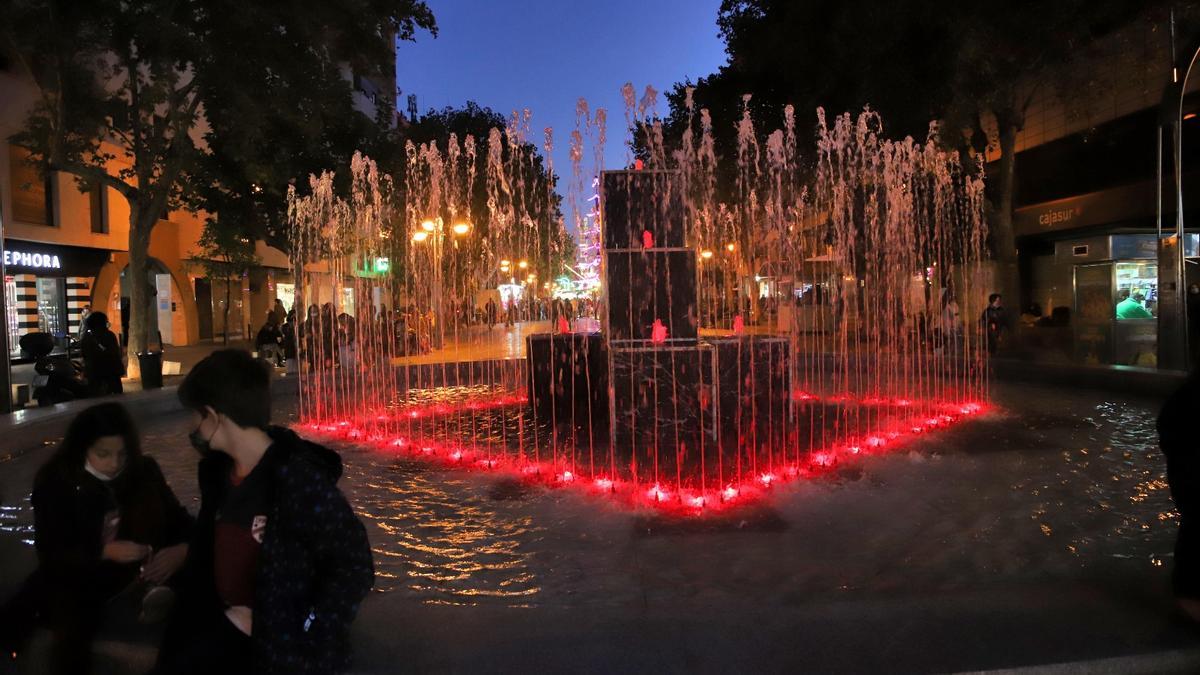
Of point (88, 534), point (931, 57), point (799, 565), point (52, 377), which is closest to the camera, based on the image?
point (88, 534)

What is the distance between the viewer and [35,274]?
19.0 meters

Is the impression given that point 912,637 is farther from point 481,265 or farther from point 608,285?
point 481,265

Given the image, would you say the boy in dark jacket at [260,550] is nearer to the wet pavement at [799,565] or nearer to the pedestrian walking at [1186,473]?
the wet pavement at [799,565]

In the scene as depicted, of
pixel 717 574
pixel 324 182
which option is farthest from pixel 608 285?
pixel 324 182

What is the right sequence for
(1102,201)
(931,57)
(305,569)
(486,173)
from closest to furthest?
(305,569) → (931,57) → (1102,201) → (486,173)

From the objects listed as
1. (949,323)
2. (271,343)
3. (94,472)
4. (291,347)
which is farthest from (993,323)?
(94,472)

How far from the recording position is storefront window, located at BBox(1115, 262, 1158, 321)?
12.9 m

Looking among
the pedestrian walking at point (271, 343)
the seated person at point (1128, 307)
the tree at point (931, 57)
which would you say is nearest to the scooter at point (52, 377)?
the pedestrian walking at point (271, 343)

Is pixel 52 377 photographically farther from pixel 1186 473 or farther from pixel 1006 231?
pixel 1006 231

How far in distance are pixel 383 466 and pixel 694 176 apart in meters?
17.6

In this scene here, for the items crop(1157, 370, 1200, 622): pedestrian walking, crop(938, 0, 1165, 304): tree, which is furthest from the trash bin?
crop(938, 0, 1165, 304): tree

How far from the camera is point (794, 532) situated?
486 centimetres

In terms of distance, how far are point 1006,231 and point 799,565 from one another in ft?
47.1

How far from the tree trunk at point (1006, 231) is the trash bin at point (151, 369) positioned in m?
15.8
